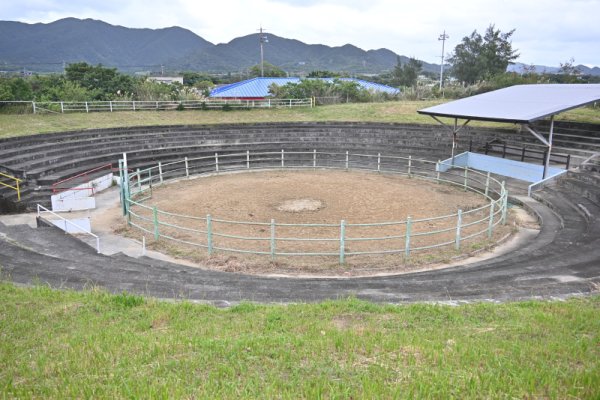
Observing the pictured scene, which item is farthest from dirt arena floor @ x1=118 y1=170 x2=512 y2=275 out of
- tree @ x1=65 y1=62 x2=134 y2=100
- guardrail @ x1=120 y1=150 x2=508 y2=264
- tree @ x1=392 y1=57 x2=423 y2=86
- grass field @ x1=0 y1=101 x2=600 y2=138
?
tree @ x1=392 y1=57 x2=423 y2=86

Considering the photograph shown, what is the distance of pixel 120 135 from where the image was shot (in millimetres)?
26797

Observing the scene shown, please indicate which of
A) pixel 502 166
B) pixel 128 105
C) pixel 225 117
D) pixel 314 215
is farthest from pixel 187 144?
pixel 502 166

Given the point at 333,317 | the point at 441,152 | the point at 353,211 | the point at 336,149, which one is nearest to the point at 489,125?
the point at 441,152

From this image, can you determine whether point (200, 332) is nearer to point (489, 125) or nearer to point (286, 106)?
point (489, 125)

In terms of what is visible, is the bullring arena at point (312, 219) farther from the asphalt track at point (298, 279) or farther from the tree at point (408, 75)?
the tree at point (408, 75)

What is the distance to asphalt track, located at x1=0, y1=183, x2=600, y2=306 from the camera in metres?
8.70

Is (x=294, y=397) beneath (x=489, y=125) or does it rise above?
beneath

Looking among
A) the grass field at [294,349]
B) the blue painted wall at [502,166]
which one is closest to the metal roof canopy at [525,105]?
the blue painted wall at [502,166]

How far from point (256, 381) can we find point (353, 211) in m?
12.9

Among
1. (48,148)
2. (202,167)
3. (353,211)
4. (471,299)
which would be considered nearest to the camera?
(471,299)

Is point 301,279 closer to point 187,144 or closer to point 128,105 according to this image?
point 187,144

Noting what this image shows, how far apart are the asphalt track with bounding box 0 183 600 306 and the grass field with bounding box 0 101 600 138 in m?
15.8

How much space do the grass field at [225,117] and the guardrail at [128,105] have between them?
35.8 inches

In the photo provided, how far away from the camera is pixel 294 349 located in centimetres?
527
